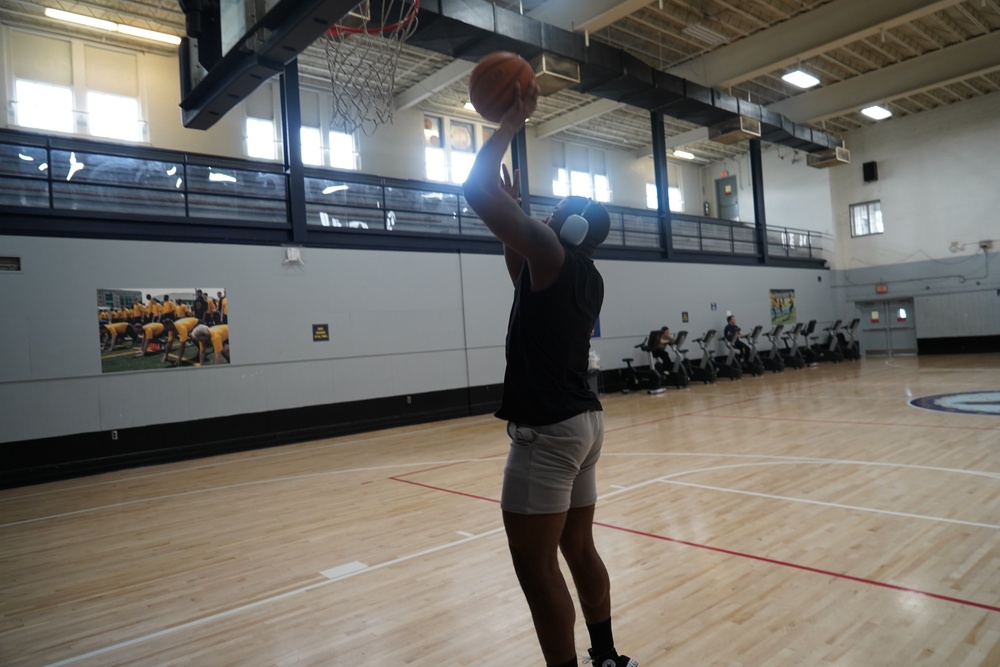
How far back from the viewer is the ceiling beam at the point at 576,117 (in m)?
15.3

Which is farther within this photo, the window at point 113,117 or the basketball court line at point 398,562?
the window at point 113,117

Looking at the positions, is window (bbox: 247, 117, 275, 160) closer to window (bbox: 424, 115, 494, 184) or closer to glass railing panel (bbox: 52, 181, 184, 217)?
window (bbox: 424, 115, 494, 184)

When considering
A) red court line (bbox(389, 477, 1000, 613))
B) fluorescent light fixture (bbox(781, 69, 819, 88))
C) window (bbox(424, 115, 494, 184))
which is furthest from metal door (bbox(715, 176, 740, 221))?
red court line (bbox(389, 477, 1000, 613))

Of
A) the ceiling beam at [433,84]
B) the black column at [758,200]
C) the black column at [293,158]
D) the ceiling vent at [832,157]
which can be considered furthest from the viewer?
the black column at [758,200]

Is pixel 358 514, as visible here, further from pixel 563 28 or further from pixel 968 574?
pixel 563 28

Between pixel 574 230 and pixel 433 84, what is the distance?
12682 millimetres

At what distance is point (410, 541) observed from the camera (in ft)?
12.6

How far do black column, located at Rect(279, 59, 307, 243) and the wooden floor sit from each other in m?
3.89

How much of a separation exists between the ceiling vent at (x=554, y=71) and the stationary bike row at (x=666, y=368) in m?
5.48

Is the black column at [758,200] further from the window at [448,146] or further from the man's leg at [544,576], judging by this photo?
the man's leg at [544,576]

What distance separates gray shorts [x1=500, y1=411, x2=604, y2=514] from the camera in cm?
156

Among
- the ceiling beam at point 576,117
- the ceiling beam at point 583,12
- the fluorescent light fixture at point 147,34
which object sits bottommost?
the ceiling beam at point 583,12

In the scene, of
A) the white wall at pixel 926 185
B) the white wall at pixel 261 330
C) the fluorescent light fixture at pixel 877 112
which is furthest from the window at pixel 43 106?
the white wall at pixel 926 185

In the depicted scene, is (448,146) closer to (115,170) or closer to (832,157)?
(115,170)
